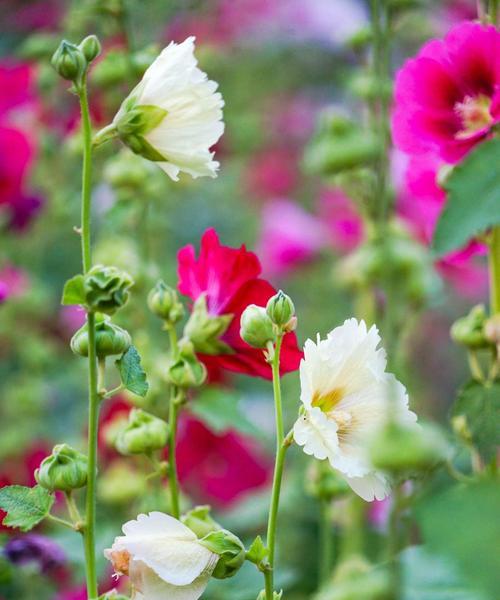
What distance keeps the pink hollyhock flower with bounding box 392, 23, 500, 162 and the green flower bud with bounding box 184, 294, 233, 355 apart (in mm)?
142

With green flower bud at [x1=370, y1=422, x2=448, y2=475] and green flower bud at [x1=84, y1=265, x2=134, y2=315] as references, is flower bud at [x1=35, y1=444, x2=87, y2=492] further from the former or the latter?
green flower bud at [x1=370, y1=422, x2=448, y2=475]

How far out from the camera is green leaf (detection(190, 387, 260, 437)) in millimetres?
708

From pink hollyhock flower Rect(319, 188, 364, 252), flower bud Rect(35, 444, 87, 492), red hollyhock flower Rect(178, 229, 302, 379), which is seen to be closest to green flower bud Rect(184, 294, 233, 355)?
red hollyhock flower Rect(178, 229, 302, 379)

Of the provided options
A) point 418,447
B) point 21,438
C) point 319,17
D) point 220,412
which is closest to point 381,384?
point 418,447

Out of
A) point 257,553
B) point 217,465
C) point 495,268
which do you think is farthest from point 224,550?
point 217,465

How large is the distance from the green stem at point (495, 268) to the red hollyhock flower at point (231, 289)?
12 centimetres

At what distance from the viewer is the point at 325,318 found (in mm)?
1310

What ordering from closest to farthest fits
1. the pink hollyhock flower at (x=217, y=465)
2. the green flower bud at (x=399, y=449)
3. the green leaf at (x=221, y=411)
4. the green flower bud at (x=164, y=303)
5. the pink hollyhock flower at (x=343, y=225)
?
the green flower bud at (x=399, y=449), the green flower bud at (x=164, y=303), the green leaf at (x=221, y=411), the pink hollyhock flower at (x=217, y=465), the pink hollyhock flower at (x=343, y=225)

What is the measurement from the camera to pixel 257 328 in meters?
0.44

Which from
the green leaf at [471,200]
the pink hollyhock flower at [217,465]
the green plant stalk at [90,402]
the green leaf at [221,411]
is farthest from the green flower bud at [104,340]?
the pink hollyhock flower at [217,465]

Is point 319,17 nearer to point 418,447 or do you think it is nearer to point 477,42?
point 477,42

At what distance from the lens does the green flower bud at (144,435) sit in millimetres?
488

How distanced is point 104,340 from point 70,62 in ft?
0.37

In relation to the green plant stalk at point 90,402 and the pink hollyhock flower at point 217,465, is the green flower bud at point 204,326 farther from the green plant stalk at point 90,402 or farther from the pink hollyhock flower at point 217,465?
the pink hollyhock flower at point 217,465
